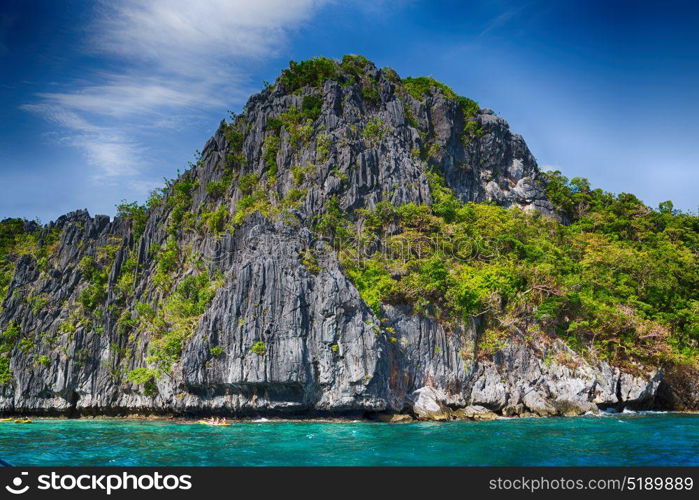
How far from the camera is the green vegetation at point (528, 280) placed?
120ft

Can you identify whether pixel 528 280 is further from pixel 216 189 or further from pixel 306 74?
pixel 306 74

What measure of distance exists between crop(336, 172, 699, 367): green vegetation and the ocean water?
8011mm

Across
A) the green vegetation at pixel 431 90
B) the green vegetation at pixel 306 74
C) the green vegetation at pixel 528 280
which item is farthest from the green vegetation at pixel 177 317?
the green vegetation at pixel 431 90

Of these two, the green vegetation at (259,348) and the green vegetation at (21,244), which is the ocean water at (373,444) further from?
the green vegetation at (21,244)

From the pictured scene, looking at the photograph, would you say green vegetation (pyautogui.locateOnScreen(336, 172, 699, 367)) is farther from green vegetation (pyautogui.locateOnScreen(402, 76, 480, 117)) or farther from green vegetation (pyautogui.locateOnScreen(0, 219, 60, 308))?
green vegetation (pyautogui.locateOnScreen(0, 219, 60, 308))

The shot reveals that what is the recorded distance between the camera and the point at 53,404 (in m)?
41.5

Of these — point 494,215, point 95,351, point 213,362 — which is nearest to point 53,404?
point 95,351

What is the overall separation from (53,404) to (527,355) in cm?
3618

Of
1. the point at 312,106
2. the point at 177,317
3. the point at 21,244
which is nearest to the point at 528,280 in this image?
the point at 312,106

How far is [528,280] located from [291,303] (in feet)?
58.7

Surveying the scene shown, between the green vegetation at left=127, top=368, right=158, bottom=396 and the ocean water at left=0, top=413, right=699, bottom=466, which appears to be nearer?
the ocean water at left=0, top=413, right=699, bottom=466

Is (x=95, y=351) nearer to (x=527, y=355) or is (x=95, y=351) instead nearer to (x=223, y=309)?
(x=223, y=309)

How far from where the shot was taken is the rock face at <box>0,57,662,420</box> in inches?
1265

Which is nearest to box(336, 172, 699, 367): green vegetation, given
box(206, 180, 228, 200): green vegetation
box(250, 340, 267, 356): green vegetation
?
box(250, 340, 267, 356): green vegetation
